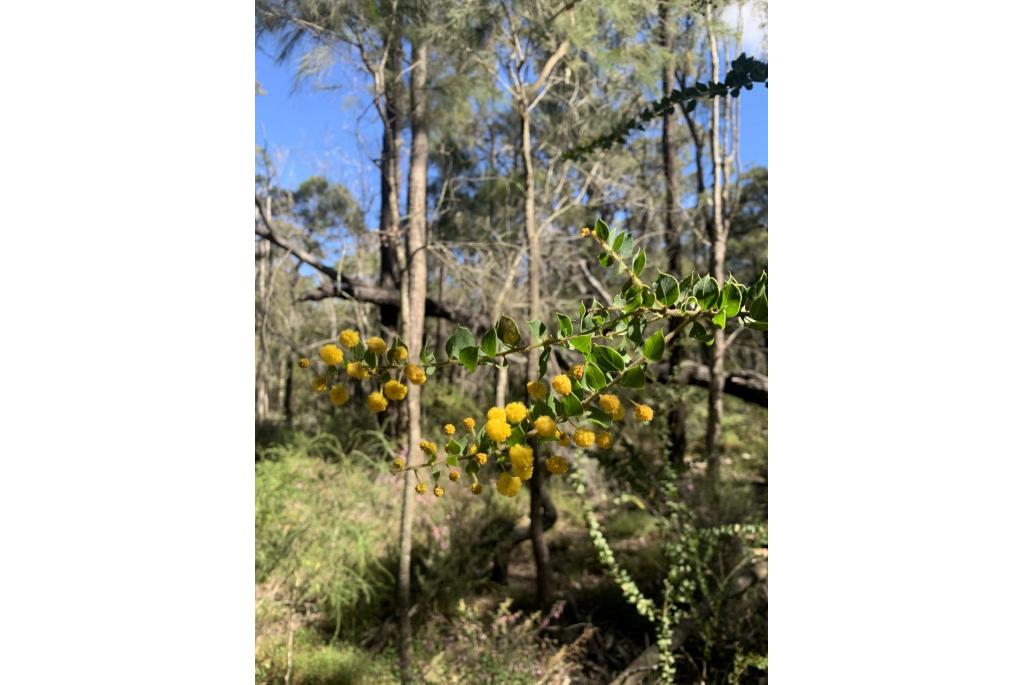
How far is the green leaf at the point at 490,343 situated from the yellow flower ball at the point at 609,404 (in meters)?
Answer: 0.07

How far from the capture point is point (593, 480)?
7.37ft

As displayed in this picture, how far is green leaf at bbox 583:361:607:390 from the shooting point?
0.38m

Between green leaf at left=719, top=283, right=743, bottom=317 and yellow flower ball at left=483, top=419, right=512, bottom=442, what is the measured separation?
0.54 feet

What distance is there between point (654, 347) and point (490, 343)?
0.33 ft

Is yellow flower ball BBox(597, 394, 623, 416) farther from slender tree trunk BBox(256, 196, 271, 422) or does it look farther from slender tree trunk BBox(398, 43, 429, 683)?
slender tree trunk BBox(256, 196, 271, 422)

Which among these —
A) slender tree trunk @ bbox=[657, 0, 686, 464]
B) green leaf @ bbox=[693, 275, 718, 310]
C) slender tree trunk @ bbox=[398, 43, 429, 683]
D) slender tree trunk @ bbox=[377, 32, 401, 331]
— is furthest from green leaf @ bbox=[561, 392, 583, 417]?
slender tree trunk @ bbox=[657, 0, 686, 464]

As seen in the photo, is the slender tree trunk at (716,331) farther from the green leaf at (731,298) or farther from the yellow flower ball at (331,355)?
the yellow flower ball at (331,355)
